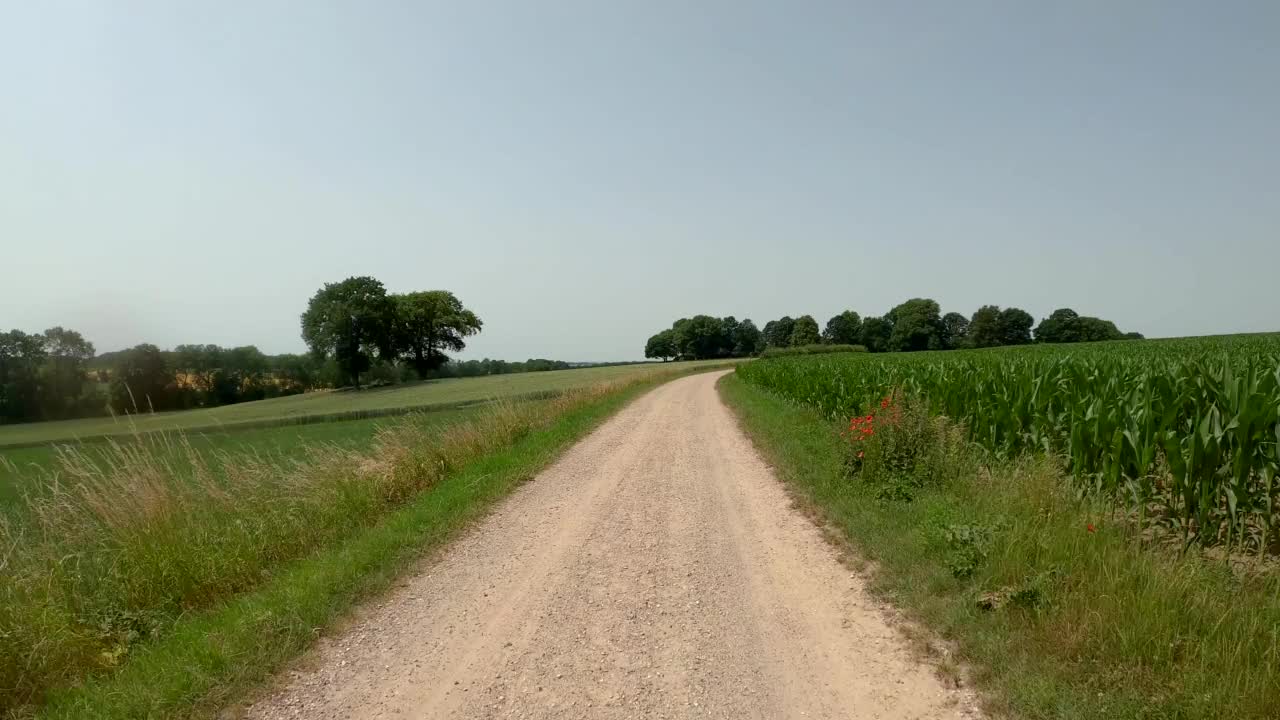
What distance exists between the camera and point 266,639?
4684mm

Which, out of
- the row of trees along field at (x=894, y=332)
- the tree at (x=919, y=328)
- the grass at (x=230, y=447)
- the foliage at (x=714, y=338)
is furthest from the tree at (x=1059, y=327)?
the grass at (x=230, y=447)

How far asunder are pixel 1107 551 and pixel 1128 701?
5.58 ft

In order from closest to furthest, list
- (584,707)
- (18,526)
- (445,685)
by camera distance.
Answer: (584,707), (445,685), (18,526)

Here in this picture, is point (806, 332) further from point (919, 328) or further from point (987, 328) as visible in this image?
point (987, 328)

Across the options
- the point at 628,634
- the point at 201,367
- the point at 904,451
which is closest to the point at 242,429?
the point at 201,367

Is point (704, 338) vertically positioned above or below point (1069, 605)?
above

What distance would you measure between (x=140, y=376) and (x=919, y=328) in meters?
Answer: 108

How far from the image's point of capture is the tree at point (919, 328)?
10644cm

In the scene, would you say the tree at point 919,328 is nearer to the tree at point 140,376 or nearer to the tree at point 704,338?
the tree at point 704,338

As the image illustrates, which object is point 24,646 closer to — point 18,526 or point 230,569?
point 230,569

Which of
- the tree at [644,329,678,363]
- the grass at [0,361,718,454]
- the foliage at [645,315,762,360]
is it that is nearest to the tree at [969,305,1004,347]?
the foliage at [645,315,762,360]

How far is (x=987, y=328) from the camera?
10069 centimetres

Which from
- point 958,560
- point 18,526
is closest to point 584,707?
point 958,560

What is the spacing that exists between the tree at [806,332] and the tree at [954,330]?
22.4m
